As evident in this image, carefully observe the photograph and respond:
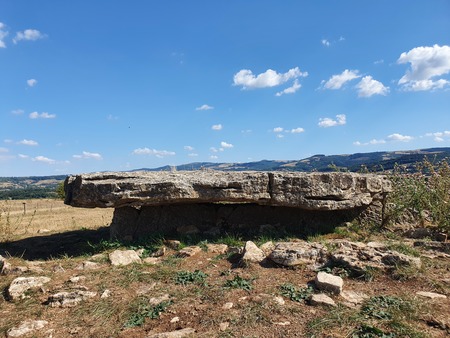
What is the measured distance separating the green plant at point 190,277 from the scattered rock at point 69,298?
3.73ft

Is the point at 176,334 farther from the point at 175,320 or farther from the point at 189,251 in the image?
the point at 189,251

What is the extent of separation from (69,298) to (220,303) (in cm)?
197

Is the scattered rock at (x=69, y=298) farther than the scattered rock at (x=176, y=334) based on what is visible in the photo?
Yes

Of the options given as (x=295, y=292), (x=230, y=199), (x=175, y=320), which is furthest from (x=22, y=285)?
(x=230, y=199)

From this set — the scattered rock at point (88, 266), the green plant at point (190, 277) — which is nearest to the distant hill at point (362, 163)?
the scattered rock at point (88, 266)

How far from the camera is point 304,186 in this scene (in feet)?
24.1

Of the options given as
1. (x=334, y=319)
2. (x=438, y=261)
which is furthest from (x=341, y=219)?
(x=334, y=319)

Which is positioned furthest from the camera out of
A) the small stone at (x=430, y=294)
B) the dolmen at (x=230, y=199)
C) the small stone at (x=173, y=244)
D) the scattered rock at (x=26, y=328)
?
the dolmen at (x=230, y=199)

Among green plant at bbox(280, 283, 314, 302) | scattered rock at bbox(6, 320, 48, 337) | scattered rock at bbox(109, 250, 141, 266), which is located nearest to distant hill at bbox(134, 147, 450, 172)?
scattered rock at bbox(109, 250, 141, 266)

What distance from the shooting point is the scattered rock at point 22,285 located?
4.66 metres

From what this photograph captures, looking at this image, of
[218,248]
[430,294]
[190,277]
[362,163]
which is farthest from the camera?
[362,163]

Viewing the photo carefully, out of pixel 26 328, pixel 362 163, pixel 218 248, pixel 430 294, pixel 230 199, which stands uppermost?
pixel 230 199

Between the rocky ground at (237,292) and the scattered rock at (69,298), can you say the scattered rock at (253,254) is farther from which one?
the scattered rock at (69,298)

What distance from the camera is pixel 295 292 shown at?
4.41 meters
